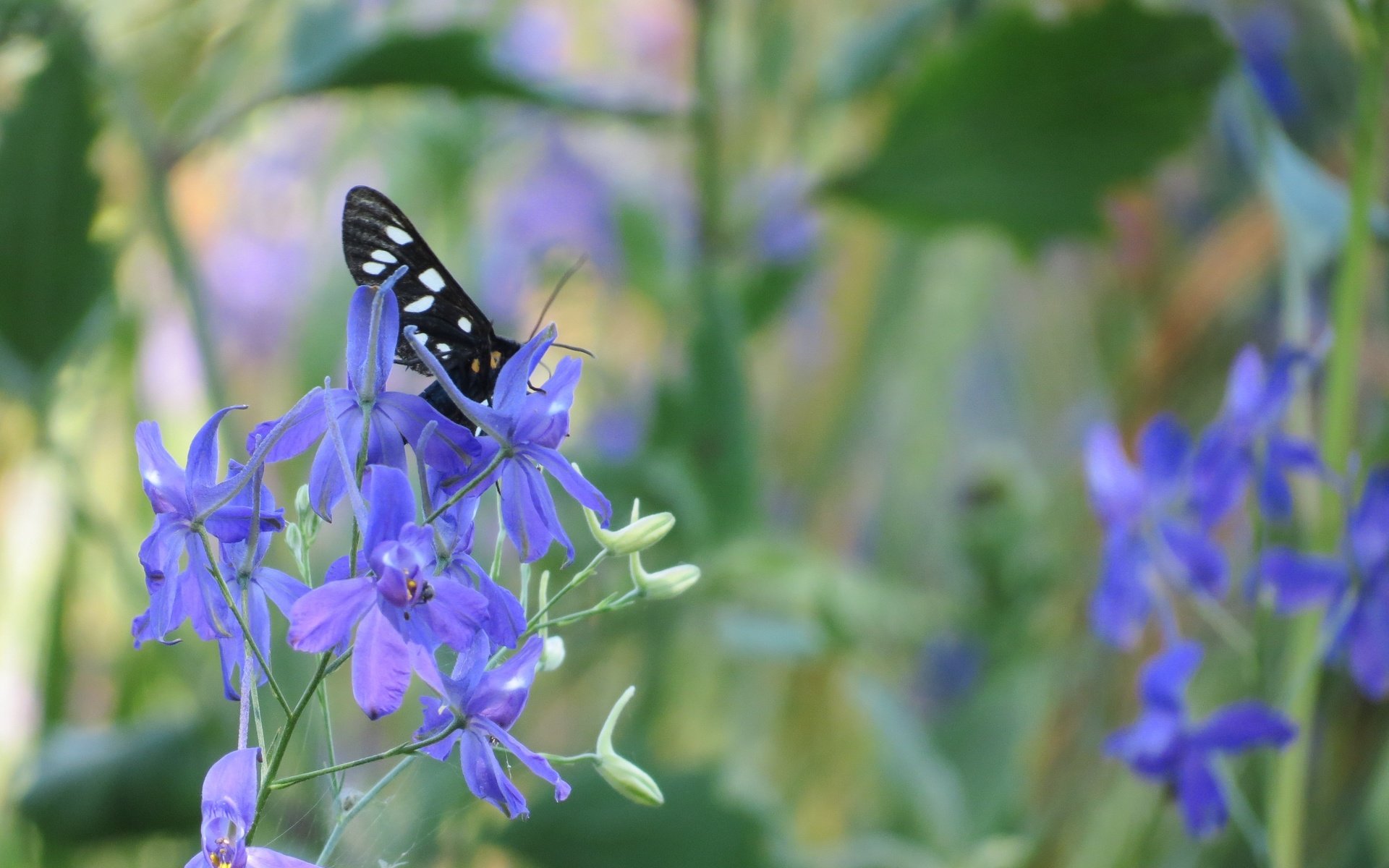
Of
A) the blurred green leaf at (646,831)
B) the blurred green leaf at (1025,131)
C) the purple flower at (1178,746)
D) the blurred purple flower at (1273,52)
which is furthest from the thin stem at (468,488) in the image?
the blurred purple flower at (1273,52)

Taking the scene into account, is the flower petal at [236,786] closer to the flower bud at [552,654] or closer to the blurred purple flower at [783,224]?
the flower bud at [552,654]

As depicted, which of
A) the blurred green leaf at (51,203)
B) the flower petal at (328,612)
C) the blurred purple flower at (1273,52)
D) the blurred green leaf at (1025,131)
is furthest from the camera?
the blurred purple flower at (1273,52)

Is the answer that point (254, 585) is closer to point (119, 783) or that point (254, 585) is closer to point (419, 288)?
point (419, 288)

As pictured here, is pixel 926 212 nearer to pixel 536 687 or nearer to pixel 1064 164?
pixel 1064 164

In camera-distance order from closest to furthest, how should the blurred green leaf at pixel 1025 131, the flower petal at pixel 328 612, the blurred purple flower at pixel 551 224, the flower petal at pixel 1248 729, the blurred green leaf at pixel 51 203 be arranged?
the flower petal at pixel 328 612, the flower petal at pixel 1248 729, the blurred green leaf at pixel 51 203, the blurred green leaf at pixel 1025 131, the blurred purple flower at pixel 551 224

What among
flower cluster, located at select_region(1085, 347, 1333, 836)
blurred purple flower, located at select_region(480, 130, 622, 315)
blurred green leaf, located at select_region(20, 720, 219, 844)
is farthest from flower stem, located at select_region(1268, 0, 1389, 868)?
blurred purple flower, located at select_region(480, 130, 622, 315)
